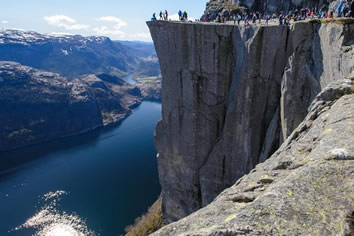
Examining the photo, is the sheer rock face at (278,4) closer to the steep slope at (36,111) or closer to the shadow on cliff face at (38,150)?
the shadow on cliff face at (38,150)

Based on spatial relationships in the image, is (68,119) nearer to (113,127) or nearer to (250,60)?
(113,127)

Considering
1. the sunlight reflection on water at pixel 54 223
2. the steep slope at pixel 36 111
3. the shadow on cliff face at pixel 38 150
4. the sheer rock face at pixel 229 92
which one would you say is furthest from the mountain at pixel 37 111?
the sheer rock face at pixel 229 92

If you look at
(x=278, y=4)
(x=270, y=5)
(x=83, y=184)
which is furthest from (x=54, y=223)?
(x=278, y=4)

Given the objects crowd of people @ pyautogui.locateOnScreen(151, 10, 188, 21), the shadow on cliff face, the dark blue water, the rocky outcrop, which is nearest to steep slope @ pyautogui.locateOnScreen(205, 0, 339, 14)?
crowd of people @ pyautogui.locateOnScreen(151, 10, 188, 21)

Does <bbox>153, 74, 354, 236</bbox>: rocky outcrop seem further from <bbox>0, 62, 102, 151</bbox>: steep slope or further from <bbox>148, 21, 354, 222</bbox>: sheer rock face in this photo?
<bbox>0, 62, 102, 151</bbox>: steep slope

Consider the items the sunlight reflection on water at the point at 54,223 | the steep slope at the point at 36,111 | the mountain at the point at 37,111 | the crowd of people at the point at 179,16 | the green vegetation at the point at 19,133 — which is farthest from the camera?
the mountain at the point at 37,111

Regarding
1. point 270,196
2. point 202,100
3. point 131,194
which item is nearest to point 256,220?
point 270,196
